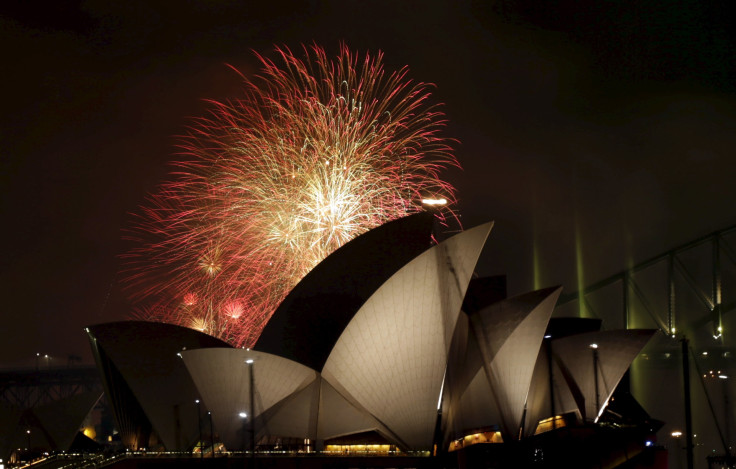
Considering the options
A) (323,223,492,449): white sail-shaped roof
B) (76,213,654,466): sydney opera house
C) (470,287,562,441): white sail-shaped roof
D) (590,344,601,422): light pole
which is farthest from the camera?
(590,344,601,422): light pole

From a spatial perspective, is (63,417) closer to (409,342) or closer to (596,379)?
(409,342)

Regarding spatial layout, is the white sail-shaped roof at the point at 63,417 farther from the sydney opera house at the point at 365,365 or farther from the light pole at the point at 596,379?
the light pole at the point at 596,379

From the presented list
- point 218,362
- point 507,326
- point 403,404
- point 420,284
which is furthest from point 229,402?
point 507,326

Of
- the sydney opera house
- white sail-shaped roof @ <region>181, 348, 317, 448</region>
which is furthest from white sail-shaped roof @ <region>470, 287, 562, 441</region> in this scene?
white sail-shaped roof @ <region>181, 348, 317, 448</region>

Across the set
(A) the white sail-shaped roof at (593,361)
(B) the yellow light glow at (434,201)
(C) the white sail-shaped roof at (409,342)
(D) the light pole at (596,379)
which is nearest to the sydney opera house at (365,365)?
(C) the white sail-shaped roof at (409,342)

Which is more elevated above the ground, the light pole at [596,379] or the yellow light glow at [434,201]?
the yellow light glow at [434,201]

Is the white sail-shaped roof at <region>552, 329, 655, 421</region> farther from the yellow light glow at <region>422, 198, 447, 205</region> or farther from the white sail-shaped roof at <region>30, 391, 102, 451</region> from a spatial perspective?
the white sail-shaped roof at <region>30, 391, 102, 451</region>
